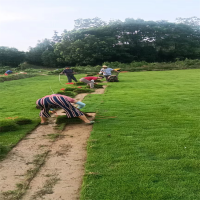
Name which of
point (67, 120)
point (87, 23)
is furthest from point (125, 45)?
point (67, 120)

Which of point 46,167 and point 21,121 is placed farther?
point 21,121

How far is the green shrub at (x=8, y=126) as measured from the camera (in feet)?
18.3

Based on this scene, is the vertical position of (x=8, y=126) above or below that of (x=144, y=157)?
above

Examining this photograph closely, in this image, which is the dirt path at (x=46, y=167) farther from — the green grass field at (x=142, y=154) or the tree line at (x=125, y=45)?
the tree line at (x=125, y=45)

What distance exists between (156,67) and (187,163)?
1093 inches

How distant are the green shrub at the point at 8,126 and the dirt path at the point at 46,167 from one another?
2.10ft

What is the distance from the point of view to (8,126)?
Answer: 5.68 meters

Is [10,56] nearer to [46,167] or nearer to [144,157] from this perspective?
[46,167]

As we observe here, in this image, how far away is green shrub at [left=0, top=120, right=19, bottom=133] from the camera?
18.3 ft

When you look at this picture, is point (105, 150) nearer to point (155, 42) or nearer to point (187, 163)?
point (187, 163)

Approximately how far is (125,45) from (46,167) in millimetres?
Result: 47815

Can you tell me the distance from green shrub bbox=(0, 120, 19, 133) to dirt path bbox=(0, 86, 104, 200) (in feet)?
2.10

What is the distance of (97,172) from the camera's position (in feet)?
11.0

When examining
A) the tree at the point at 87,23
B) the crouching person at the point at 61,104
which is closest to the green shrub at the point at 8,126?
the crouching person at the point at 61,104
